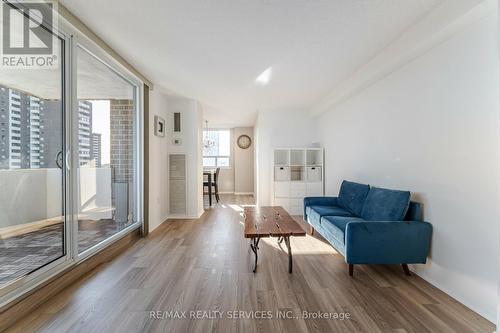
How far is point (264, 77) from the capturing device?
3.24 meters

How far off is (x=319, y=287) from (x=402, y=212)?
1.10 meters

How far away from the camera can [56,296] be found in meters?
1.83

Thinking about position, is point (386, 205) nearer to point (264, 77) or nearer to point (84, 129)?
point (264, 77)

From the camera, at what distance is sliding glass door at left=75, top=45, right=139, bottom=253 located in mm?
2295

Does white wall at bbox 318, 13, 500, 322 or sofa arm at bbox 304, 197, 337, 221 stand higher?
white wall at bbox 318, 13, 500, 322

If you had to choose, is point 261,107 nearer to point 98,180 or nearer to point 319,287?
point 98,180

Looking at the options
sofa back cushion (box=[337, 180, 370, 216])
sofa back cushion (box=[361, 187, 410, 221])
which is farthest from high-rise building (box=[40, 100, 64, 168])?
sofa back cushion (box=[337, 180, 370, 216])

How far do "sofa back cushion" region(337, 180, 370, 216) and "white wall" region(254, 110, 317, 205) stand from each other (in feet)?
6.51

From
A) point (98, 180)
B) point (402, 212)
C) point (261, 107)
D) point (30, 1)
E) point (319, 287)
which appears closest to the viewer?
point (30, 1)

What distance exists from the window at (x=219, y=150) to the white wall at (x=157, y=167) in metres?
3.71

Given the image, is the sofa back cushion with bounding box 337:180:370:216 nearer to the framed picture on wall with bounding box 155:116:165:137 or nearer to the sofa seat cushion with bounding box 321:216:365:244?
the sofa seat cushion with bounding box 321:216:365:244

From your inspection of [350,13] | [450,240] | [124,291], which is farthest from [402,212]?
[124,291]

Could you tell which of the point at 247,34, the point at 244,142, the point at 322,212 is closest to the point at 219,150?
the point at 244,142

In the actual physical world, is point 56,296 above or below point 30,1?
below
